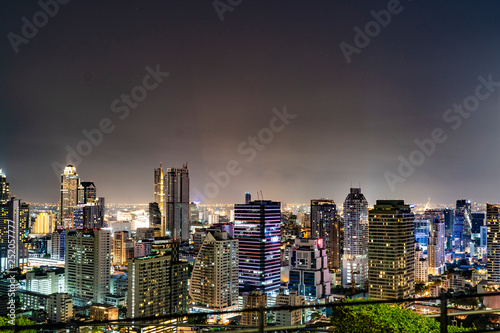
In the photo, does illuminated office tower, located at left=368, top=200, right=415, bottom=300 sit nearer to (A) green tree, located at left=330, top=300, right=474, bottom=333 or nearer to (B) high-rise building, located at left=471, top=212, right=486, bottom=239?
(A) green tree, located at left=330, top=300, right=474, bottom=333

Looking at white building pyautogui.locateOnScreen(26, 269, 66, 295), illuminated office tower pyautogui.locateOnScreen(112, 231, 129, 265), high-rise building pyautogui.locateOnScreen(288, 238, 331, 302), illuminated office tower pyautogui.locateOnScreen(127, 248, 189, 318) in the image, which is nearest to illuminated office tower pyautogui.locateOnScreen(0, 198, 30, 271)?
white building pyautogui.locateOnScreen(26, 269, 66, 295)

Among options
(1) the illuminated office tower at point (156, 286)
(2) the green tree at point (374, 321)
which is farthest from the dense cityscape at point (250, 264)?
(2) the green tree at point (374, 321)

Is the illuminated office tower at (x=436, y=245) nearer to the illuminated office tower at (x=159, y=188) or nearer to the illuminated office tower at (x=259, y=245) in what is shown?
the illuminated office tower at (x=259, y=245)

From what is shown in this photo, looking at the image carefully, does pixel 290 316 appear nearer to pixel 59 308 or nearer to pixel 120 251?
pixel 59 308

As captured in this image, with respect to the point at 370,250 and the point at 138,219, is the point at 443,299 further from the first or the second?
the point at 138,219

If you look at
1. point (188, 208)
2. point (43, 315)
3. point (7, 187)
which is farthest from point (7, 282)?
point (188, 208)
